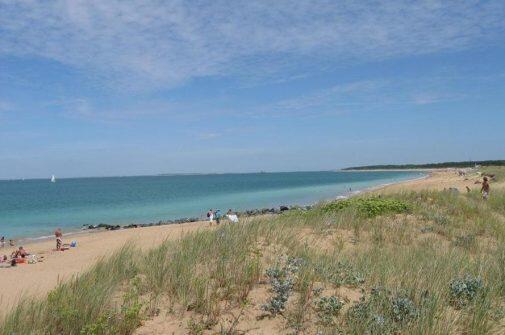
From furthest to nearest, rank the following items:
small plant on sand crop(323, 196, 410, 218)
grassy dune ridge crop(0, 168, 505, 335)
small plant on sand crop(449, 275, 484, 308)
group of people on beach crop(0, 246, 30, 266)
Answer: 1. group of people on beach crop(0, 246, 30, 266)
2. small plant on sand crop(323, 196, 410, 218)
3. small plant on sand crop(449, 275, 484, 308)
4. grassy dune ridge crop(0, 168, 505, 335)

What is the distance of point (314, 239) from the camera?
32.1 ft

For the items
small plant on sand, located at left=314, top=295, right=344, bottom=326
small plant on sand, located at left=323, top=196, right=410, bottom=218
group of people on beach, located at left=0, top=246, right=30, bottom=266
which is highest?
small plant on sand, located at left=323, top=196, right=410, bottom=218

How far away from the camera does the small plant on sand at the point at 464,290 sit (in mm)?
A: 5180

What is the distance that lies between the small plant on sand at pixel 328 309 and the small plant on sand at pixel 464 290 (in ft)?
4.53

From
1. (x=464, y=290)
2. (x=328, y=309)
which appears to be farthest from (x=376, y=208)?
(x=328, y=309)

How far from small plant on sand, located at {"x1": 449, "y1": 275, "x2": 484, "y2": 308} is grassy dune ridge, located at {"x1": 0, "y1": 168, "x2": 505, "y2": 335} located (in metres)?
0.01

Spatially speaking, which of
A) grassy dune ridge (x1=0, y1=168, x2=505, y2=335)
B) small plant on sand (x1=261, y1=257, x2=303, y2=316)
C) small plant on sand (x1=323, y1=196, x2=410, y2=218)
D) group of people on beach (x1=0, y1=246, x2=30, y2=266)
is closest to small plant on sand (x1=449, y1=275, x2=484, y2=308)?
grassy dune ridge (x1=0, y1=168, x2=505, y2=335)

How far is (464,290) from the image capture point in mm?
5363

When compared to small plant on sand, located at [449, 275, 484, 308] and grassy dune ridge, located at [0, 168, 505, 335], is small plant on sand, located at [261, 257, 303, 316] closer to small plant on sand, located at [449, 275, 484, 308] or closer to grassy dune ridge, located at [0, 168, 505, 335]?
grassy dune ridge, located at [0, 168, 505, 335]

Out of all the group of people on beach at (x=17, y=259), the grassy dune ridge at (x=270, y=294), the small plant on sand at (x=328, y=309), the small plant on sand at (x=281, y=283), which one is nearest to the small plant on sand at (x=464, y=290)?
the grassy dune ridge at (x=270, y=294)

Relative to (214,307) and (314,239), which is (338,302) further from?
(314,239)

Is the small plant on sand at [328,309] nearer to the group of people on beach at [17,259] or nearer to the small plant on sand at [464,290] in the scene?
the small plant on sand at [464,290]

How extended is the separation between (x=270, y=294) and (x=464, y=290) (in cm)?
238

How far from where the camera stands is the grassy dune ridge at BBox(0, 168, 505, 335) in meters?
4.81
